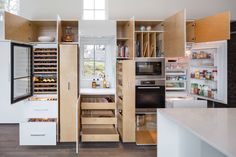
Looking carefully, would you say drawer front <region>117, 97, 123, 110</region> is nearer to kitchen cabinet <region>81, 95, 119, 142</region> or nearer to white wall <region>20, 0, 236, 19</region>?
kitchen cabinet <region>81, 95, 119, 142</region>

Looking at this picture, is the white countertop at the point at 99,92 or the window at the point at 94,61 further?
the window at the point at 94,61

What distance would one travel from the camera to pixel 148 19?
219 inches

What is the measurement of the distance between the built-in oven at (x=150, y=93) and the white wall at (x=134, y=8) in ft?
4.41

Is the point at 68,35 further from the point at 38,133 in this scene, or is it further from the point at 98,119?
the point at 38,133

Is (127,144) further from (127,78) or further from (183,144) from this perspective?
(183,144)

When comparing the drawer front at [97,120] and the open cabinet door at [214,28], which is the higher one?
the open cabinet door at [214,28]

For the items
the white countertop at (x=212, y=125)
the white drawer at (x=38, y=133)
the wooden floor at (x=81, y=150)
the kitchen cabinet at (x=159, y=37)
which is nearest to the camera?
the white countertop at (x=212, y=125)

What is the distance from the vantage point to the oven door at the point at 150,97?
515 centimetres

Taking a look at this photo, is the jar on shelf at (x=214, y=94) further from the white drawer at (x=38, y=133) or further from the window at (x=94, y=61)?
the white drawer at (x=38, y=133)

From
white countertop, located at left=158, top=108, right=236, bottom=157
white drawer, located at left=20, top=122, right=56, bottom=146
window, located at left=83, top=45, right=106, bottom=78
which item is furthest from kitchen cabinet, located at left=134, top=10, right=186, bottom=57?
white drawer, located at left=20, top=122, right=56, bottom=146

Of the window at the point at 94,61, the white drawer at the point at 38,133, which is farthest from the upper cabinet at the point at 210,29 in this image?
the white drawer at the point at 38,133

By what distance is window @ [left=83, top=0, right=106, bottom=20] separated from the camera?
227 inches

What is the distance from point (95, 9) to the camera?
5801mm

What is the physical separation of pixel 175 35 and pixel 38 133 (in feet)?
8.63
